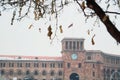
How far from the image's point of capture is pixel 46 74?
121312mm

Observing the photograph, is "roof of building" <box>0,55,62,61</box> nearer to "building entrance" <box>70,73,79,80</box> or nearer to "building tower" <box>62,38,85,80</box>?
"building tower" <box>62,38,85,80</box>

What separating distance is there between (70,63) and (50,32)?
4340 inches

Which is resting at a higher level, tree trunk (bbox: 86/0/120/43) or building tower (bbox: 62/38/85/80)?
tree trunk (bbox: 86/0/120/43)

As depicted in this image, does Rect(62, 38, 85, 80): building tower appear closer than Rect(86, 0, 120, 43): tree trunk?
No

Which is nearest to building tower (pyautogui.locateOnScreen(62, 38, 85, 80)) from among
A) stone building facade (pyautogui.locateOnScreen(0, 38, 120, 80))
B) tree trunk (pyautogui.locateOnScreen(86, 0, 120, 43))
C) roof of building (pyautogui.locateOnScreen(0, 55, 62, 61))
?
stone building facade (pyautogui.locateOnScreen(0, 38, 120, 80))

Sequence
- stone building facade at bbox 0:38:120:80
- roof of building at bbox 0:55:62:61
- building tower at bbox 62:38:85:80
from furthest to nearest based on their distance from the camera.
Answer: roof of building at bbox 0:55:62:61, stone building facade at bbox 0:38:120:80, building tower at bbox 62:38:85:80

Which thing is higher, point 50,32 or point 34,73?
point 50,32

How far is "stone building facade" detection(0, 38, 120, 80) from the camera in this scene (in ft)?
381

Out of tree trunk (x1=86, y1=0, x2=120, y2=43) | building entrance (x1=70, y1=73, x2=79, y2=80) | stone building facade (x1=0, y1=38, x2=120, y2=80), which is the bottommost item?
building entrance (x1=70, y1=73, x2=79, y2=80)

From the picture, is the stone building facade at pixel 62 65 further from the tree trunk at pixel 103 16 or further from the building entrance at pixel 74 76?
the tree trunk at pixel 103 16

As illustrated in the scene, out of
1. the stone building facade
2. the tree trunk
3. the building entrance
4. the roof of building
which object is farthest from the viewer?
the roof of building

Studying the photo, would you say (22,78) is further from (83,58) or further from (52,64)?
(83,58)

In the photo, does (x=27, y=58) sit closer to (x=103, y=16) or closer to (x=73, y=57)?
(x=73, y=57)

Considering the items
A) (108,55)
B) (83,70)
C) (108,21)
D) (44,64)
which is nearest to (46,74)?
(44,64)
